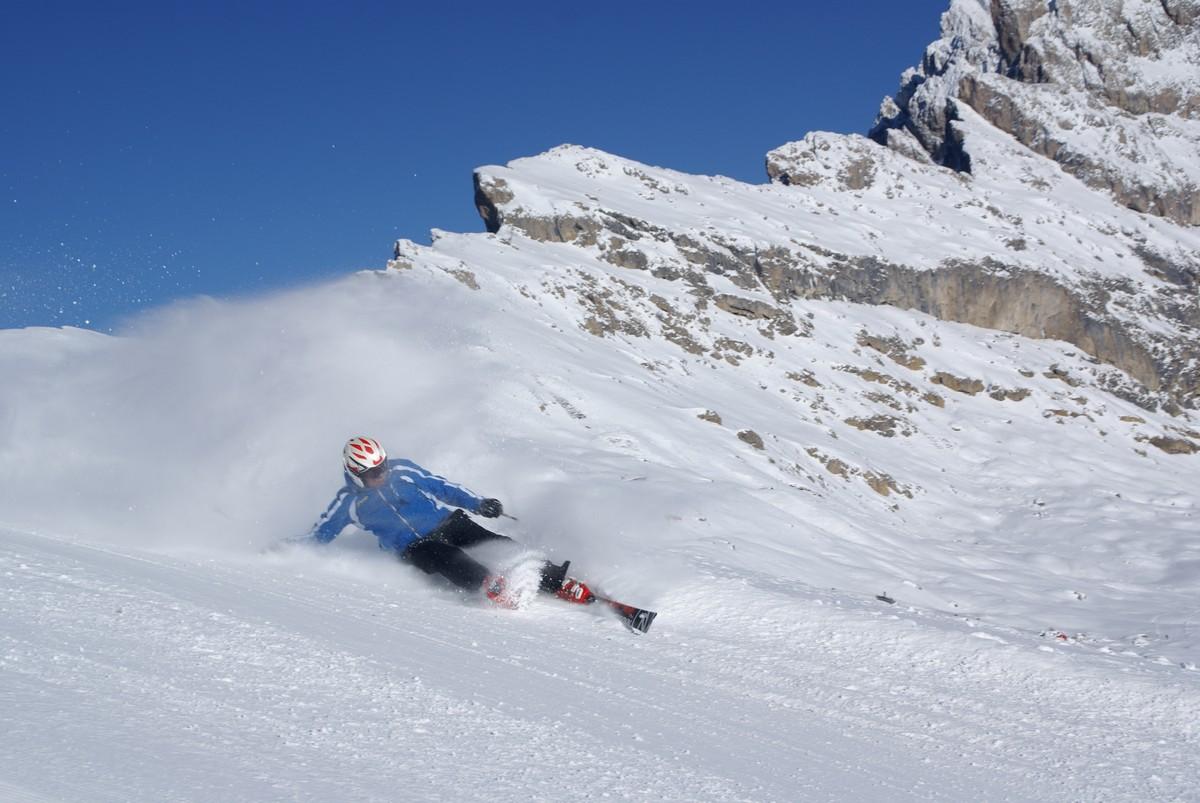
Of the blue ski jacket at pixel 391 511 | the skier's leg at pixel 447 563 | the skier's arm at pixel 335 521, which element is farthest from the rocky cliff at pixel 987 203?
the skier's leg at pixel 447 563

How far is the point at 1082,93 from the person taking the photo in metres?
90.9

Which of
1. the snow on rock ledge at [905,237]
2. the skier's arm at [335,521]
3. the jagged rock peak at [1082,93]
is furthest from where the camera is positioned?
the jagged rock peak at [1082,93]

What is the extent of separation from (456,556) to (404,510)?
0.90m

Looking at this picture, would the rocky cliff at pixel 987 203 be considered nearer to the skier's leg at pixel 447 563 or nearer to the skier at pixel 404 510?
the skier at pixel 404 510

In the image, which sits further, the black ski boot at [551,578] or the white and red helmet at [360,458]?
the white and red helmet at [360,458]

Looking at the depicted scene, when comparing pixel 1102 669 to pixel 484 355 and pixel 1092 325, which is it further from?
pixel 1092 325

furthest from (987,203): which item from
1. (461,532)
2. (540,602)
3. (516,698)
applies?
(516,698)

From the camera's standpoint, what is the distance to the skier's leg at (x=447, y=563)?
901cm

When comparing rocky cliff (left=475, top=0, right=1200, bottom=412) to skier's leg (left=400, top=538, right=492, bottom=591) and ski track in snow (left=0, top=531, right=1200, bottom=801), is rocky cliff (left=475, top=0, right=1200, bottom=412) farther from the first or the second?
ski track in snow (left=0, top=531, right=1200, bottom=801)

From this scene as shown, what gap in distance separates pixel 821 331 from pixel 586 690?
51104 millimetres

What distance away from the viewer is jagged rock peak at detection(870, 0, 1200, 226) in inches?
3305

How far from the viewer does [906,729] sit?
21.3 feet

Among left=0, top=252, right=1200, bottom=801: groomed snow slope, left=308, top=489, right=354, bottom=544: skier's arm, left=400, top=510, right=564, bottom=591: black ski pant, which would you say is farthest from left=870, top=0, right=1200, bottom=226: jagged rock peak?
left=308, top=489, right=354, bottom=544: skier's arm

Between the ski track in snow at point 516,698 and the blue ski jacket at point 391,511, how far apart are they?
20.7 inches
